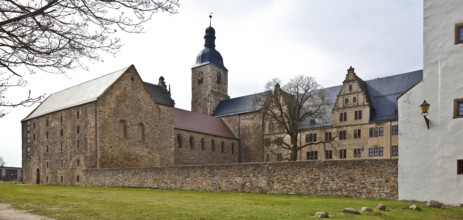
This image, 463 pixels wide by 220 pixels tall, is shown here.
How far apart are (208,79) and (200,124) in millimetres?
17634

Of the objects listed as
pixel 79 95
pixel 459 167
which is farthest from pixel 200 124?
pixel 459 167

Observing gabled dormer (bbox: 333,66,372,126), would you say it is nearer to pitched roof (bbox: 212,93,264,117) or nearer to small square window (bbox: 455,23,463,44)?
pitched roof (bbox: 212,93,264,117)

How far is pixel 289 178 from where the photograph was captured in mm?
20984

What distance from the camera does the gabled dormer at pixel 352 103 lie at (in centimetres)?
4606

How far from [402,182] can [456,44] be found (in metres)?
6.36

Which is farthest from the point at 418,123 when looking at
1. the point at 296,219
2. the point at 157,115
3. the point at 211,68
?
the point at 211,68

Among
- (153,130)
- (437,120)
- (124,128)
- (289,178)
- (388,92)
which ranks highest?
(388,92)

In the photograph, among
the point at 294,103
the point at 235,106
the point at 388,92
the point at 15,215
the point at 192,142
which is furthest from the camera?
the point at 235,106

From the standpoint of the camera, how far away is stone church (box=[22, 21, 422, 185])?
130ft

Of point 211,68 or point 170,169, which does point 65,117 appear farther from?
point 211,68

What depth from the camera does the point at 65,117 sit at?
42562 mm

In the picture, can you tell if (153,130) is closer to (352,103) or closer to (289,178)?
(352,103)

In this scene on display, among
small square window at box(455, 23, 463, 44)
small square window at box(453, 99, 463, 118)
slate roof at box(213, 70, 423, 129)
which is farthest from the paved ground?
slate roof at box(213, 70, 423, 129)

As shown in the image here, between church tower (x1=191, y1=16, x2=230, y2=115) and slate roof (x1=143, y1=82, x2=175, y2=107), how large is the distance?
1833cm
